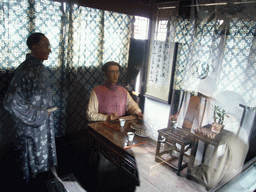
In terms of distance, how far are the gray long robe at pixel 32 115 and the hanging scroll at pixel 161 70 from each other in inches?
42.0

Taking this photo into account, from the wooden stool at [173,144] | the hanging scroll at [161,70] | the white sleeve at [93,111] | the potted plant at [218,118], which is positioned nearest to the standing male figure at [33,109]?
the white sleeve at [93,111]

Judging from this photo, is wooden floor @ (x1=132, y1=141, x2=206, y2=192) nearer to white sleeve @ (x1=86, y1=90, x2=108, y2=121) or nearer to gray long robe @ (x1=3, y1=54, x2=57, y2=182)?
white sleeve @ (x1=86, y1=90, x2=108, y2=121)

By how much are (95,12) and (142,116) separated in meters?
1.00

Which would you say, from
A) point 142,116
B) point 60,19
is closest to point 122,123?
point 142,116

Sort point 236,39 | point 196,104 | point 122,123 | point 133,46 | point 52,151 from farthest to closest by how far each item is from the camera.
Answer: point 52,151 < point 122,123 < point 133,46 < point 196,104 < point 236,39

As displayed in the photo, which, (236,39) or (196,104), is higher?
(236,39)

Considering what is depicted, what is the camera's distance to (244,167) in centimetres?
92

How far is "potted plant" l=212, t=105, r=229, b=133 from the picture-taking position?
803 millimetres

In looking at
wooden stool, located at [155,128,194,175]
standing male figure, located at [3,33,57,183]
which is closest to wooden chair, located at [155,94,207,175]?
wooden stool, located at [155,128,194,175]

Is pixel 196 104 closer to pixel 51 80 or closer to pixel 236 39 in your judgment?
pixel 236 39

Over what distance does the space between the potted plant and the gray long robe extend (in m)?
1.44

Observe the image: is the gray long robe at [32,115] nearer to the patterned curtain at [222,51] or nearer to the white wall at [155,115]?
the white wall at [155,115]

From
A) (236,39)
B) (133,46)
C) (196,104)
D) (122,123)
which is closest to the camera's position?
(236,39)

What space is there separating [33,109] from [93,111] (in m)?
0.58
